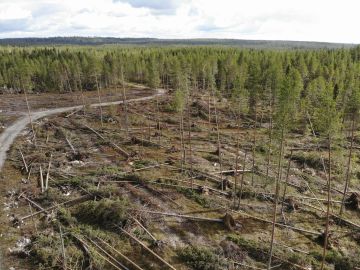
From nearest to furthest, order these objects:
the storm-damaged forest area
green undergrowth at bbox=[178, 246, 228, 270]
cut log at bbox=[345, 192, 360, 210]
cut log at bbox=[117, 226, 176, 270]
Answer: cut log at bbox=[117, 226, 176, 270]
green undergrowth at bbox=[178, 246, 228, 270]
the storm-damaged forest area
cut log at bbox=[345, 192, 360, 210]

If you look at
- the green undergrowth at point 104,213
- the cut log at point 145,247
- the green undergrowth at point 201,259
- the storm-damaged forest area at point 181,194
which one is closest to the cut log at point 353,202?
the storm-damaged forest area at point 181,194

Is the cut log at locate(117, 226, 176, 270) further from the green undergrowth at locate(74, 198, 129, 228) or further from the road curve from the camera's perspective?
the road curve

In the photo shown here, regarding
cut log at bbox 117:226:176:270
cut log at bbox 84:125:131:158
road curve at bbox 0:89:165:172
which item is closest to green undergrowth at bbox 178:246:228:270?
cut log at bbox 117:226:176:270

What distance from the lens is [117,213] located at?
30.9 m

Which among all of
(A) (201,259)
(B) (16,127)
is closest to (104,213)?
(A) (201,259)

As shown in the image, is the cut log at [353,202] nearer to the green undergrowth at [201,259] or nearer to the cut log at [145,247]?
the green undergrowth at [201,259]

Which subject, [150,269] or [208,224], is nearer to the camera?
[150,269]

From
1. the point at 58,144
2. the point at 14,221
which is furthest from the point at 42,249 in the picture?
the point at 58,144

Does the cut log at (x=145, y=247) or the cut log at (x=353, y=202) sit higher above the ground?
the cut log at (x=145, y=247)

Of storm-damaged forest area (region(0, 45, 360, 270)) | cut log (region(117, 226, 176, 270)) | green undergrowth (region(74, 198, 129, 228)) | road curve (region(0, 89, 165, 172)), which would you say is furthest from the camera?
road curve (region(0, 89, 165, 172))

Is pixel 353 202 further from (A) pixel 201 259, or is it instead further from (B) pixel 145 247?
(B) pixel 145 247

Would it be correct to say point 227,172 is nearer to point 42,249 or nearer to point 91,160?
point 91,160

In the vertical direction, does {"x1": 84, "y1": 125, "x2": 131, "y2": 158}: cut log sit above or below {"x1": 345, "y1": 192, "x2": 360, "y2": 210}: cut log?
above

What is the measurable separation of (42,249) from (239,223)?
684 inches
